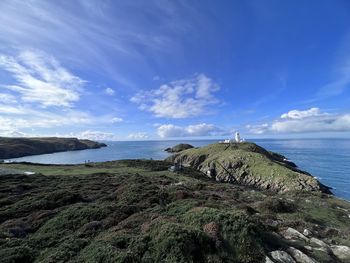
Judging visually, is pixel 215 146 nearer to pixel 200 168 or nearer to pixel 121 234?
pixel 200 168

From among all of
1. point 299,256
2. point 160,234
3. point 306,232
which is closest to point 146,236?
point 160,234

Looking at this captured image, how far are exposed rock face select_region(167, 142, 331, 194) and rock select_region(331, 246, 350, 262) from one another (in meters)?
42.3

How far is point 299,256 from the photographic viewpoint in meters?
11.3

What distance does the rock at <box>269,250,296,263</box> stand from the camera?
10668mm

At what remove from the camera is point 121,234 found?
12.3m

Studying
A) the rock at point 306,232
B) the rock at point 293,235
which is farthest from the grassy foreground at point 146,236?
the rock at point 306,232

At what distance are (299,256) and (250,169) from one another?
193 ft

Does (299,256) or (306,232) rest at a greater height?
(299,256)

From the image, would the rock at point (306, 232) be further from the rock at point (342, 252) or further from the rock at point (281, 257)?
the rock at point (281, 257)

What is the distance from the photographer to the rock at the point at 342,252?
12070mm

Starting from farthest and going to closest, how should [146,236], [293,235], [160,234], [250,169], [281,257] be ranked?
1. [250,169]
2. [293,235]
3. [146,236]
4. [160,234]
5. [281,257]

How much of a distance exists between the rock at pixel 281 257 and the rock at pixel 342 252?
323 cm

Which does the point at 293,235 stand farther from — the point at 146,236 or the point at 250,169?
the point at 250,169

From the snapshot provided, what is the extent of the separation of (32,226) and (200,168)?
229 ft
